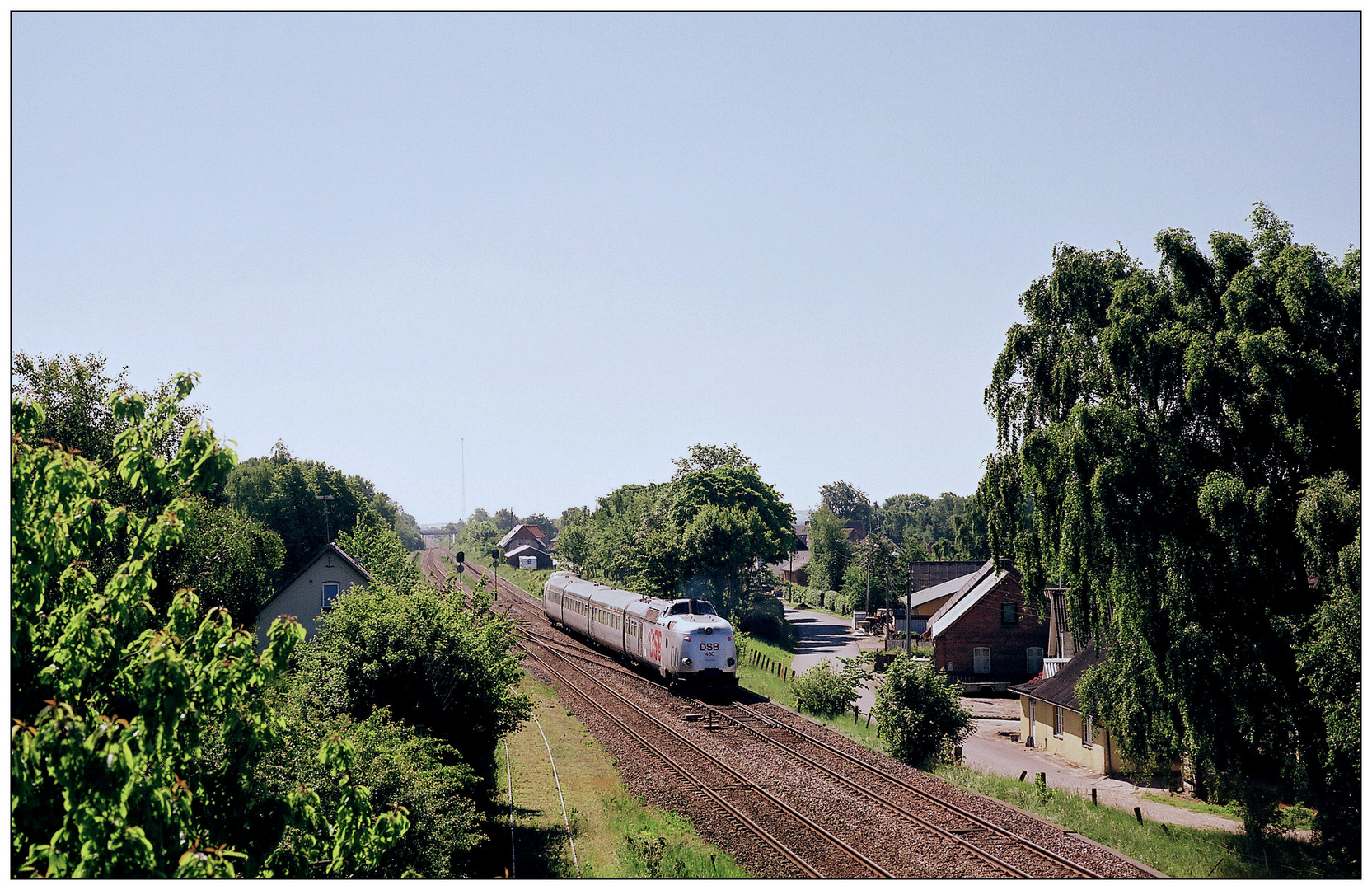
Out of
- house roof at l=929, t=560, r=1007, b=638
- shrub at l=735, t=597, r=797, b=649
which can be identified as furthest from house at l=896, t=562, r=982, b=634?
shrub at l=735, t=597, r=797, b=649

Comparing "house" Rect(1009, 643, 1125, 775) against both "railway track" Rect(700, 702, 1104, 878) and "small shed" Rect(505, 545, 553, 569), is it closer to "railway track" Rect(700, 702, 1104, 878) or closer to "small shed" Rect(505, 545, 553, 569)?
"railway track" Rect(700, 702, 1104, 878)

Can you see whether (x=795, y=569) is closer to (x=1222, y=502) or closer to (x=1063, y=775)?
(x=1063, y=775)

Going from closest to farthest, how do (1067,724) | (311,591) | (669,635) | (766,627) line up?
(1067,724) → (669,635) → (311,591) → (766,627)

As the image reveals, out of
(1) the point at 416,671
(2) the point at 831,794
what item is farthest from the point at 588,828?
(2) the point at 831,794

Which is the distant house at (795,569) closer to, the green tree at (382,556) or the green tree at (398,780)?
the green tree at (382,556)

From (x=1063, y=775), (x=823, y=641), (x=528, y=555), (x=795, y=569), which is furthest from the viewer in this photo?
(x=528, y=555)

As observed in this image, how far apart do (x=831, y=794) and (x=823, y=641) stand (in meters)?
46.7

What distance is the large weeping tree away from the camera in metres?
17.0

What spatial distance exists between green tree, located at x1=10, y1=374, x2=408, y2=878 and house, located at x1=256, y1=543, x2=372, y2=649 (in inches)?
1504

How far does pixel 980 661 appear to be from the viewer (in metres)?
48.9

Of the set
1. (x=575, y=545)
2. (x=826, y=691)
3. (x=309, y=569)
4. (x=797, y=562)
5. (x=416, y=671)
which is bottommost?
(x=826, y=691)

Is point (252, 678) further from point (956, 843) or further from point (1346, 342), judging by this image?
point (1346, 342)

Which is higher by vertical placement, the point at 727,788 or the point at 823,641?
the point at 727,788

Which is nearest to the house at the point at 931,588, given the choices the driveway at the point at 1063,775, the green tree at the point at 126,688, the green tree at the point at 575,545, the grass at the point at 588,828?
the driveway at the point at 1063,775
